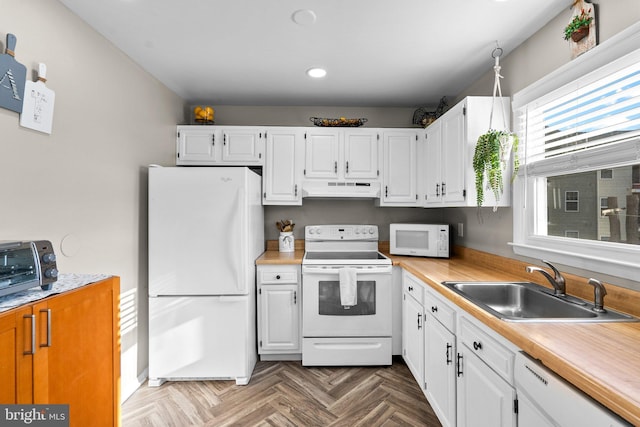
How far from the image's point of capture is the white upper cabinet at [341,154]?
3.23 meters

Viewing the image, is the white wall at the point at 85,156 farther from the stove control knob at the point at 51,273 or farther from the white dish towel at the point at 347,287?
the white dish towel at the point at 347,287

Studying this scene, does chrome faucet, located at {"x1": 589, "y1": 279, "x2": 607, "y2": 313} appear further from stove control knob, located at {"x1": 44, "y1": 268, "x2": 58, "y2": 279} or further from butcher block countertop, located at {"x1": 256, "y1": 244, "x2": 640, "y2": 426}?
stove control knob, located at {"x1": 44, "y1": 268, "x2": 58, "y2": 279}

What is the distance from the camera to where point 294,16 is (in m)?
1.92

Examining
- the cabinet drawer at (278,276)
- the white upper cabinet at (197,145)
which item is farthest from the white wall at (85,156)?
the cabinet drawer at (278,276)

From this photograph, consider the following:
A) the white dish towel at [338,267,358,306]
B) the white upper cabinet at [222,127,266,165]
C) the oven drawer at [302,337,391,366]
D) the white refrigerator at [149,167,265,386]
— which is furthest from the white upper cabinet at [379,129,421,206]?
the white refrigerator at [149,167,265,386]

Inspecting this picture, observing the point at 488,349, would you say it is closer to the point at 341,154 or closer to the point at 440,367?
the point at 440,367

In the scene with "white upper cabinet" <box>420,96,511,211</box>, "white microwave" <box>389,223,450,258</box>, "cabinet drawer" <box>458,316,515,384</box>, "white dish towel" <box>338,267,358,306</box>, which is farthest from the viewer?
"white microwave" <box>389,223,450,258</box>

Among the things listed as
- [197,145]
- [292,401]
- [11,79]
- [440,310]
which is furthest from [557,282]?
[197,145]

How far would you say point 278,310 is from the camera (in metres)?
2.87

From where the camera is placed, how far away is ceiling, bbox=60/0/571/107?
6.03 ft

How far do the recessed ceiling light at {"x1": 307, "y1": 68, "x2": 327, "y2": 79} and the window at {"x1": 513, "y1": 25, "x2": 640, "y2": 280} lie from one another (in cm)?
142

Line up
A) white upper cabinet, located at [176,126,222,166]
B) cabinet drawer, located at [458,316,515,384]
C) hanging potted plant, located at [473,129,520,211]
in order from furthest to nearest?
white upper cabinet, located at [176,126,222,166], hanging potted plant, located at [473,129,520,211], cabinet drawer, located at [458,316,515,384]

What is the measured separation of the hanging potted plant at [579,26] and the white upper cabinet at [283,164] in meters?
2.11

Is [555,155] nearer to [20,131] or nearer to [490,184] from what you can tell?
[490,184]
